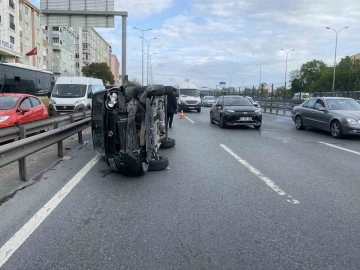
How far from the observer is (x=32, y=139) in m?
6.65

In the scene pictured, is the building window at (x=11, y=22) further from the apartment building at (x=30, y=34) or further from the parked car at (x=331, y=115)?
the parked car at (x=331, y=115)

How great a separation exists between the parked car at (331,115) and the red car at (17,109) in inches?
412

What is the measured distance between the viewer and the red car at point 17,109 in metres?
10.4

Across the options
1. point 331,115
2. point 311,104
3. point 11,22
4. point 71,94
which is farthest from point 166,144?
point 11,22

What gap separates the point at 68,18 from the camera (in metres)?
24.6

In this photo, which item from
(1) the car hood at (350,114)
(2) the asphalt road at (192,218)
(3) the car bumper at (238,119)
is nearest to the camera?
(2) the asphalt road at (192,218)

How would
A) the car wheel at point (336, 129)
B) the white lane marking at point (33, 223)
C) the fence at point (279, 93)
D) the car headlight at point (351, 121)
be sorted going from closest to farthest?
the white lane marking at point (33, 223), the car headlight at point (351, 121), the car wheel at point (336, 129), the fence at point (279, 93)

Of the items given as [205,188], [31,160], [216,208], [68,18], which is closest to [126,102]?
[205,188]

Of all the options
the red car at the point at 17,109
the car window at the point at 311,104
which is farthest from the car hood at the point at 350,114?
the red car at the point at 17,109

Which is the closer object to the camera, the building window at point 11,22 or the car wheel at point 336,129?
the car wheel at point 336,129

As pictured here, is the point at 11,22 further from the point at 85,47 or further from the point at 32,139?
the point at 85,47

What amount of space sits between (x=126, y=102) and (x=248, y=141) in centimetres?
659

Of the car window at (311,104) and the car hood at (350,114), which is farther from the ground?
the car window at (311,104)

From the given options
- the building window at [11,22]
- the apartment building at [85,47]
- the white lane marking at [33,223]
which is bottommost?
the white lane marking at [33,223]
